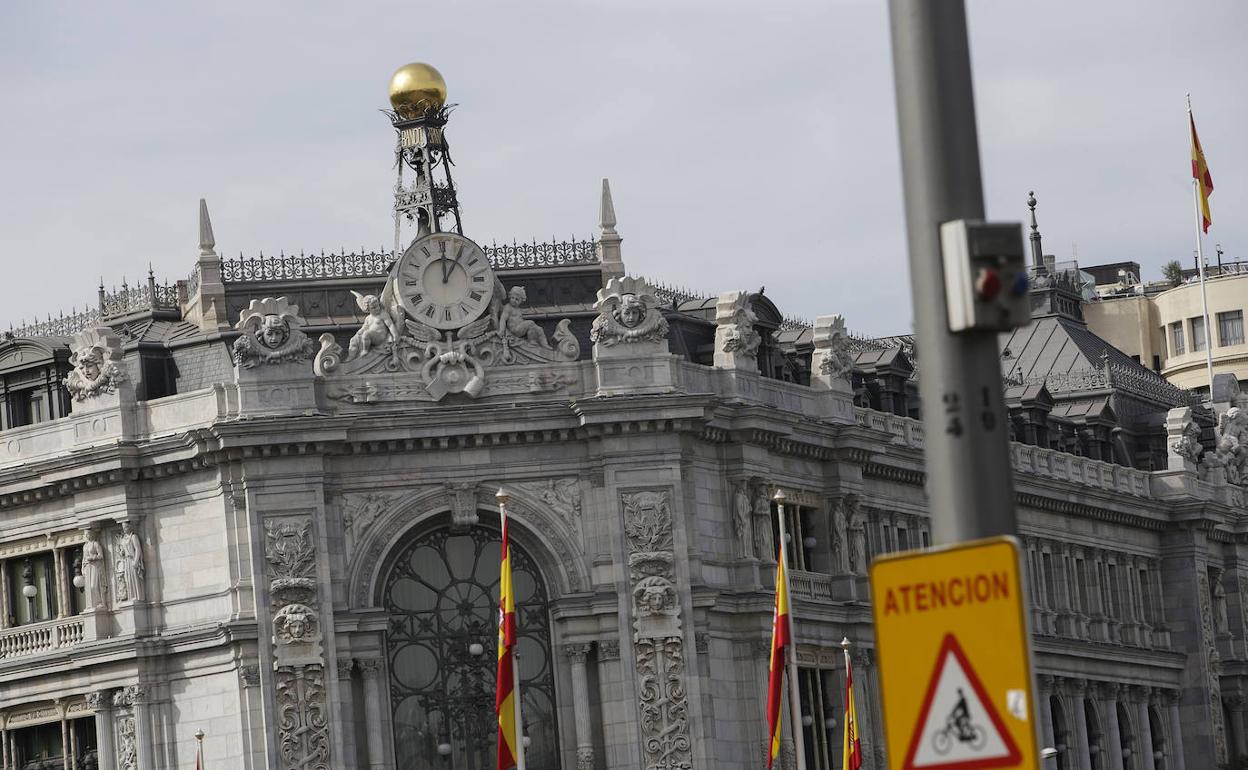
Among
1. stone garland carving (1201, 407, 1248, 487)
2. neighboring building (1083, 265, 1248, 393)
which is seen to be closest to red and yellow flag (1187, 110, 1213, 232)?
stone garland carving (1201, 407, 1248, 487)

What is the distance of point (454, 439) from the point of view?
2749 inches

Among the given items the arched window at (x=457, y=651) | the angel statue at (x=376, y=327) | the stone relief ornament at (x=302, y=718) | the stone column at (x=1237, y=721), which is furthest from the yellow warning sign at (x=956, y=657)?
the stone column at (x=1237, y=721)

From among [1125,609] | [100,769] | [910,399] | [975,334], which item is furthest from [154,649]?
[975,334]

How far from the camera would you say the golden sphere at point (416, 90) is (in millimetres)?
76438

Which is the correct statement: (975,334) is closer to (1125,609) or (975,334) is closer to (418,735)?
(418,735)

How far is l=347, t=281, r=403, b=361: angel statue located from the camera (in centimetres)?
7006

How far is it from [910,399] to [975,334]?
7806cm

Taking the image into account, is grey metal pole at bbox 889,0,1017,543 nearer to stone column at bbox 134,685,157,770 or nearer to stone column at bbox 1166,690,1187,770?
stone column at bbox 134,685,157,770

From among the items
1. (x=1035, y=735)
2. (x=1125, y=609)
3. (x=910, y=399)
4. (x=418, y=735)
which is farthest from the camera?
(x=1125, y=609)

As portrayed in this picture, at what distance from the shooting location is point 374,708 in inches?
2697

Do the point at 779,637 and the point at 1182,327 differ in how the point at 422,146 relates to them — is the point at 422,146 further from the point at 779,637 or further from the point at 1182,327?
the point at 1182,327

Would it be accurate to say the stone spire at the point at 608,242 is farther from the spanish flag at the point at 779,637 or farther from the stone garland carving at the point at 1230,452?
the stone garland carving at the point at 1230,452

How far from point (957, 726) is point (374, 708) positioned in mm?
56971

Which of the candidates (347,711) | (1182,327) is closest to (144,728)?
(347,711)
